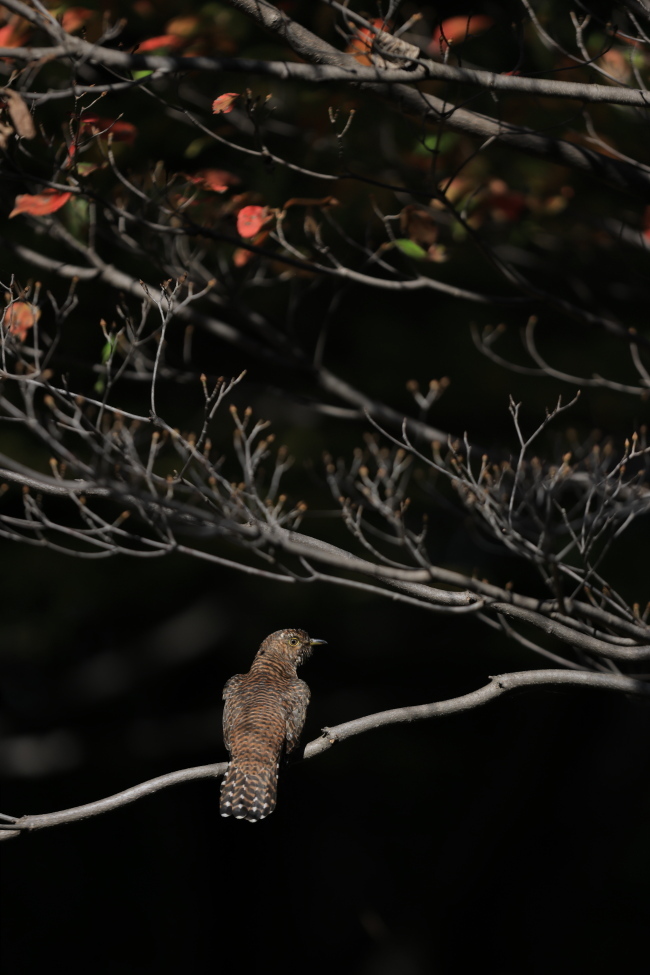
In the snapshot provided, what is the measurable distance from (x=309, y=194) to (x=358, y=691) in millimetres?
4487

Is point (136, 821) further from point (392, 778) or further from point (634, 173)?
point (634, 173)

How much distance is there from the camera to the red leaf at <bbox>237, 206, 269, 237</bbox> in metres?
3.66

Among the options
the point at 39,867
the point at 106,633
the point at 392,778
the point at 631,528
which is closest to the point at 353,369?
the point at 631,528

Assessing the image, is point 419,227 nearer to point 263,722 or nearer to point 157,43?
point 157,43

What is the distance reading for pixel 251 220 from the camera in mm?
3693

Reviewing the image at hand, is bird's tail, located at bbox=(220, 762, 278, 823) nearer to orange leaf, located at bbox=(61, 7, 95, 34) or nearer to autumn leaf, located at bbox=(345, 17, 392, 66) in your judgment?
autumn leaf, located at bbox=(345, 17, 392, 66)

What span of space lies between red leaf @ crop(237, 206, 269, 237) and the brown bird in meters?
2.08

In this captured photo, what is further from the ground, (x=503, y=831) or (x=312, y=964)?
(x=503, y=831)

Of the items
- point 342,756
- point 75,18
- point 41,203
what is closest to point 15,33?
→ point 75,18

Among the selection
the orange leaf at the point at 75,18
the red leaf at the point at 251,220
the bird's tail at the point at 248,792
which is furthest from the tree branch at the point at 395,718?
the orange leaf at the point at 75,18

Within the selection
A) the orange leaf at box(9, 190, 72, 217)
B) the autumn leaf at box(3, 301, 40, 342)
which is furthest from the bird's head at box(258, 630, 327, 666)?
the orange leaf at box(9, 190, 72, 217)

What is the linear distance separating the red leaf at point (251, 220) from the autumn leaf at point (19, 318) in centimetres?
93

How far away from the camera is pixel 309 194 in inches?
233

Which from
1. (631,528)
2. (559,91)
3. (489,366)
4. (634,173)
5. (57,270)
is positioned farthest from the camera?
(489,366)
